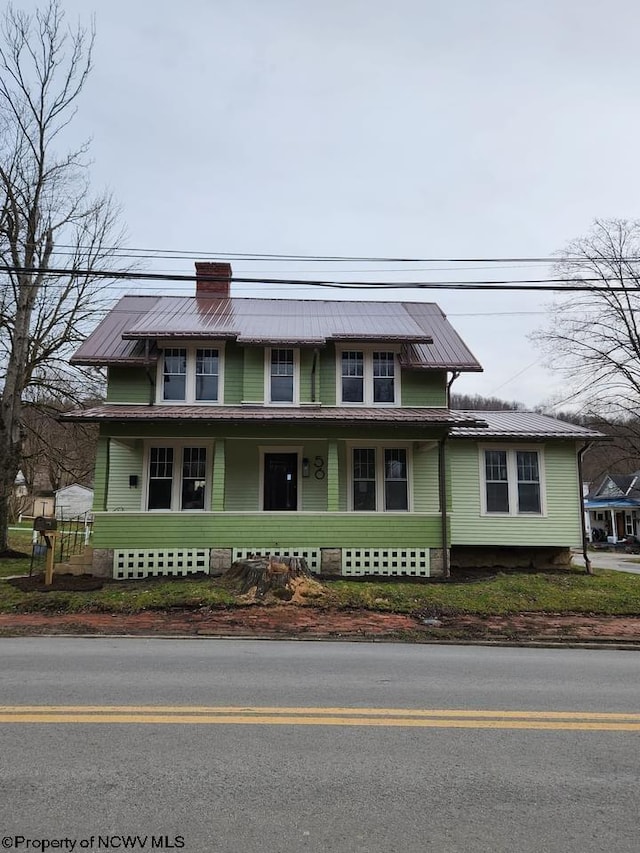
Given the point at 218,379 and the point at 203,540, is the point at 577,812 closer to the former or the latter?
the point at 203,540

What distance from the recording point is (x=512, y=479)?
17.9 m

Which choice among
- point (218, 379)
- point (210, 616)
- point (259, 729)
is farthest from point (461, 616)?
point (218, 379)

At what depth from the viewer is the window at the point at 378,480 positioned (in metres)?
17.2

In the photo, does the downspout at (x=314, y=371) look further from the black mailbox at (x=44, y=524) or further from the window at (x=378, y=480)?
the black mailbox at (x=44, y=524)

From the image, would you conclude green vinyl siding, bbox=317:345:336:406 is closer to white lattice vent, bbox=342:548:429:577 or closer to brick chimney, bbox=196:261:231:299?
white lattice vent, bbox=342:548:429:577

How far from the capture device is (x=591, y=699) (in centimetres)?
611

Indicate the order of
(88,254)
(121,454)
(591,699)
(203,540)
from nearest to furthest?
(591,699) → (203,540) → (121,454) → (88,254)

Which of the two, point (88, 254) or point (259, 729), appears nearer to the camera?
point (259, 729)

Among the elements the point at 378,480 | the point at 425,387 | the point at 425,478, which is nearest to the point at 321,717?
the point at 378,480

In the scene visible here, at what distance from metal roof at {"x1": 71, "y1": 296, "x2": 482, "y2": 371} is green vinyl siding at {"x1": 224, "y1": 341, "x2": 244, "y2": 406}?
54 centimetres

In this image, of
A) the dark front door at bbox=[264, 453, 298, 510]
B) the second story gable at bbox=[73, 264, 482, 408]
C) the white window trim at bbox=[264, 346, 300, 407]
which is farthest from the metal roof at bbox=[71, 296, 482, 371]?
the dark front door at bbox=[264, 453, 298, 510]

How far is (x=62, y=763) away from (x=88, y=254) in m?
22.0

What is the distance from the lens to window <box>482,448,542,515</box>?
17781 mm

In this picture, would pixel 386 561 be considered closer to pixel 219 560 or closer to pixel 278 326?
pixel 219 560
